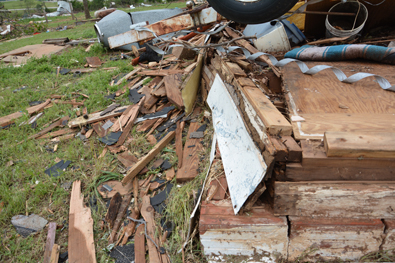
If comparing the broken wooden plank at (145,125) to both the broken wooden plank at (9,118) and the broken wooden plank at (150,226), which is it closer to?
the broken wooden plank at (150,226)

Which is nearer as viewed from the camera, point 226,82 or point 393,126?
point 393,126

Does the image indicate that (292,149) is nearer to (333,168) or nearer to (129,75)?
(333,168)

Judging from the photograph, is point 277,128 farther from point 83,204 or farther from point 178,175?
point 83,204

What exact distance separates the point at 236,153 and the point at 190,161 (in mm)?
951

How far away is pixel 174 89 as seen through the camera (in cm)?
429

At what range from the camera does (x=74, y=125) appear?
4188mm

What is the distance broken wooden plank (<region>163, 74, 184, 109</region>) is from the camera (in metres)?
4.04

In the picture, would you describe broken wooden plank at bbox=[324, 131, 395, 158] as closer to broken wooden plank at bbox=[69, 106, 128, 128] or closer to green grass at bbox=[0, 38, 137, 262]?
green grass at bbox=[0, 38, 137, 262]

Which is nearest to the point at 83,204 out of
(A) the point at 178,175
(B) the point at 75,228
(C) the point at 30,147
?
(B) the point at 75,228

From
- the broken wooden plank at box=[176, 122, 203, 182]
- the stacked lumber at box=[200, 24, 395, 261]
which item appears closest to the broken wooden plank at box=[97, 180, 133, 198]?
the broken wooden plank at box=[176, 122, 203, 182]

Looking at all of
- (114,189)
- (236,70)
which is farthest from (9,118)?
(236,70)

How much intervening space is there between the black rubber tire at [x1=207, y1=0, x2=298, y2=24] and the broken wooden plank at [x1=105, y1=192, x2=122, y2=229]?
241 cm

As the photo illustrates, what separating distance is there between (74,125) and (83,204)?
5.93 feet

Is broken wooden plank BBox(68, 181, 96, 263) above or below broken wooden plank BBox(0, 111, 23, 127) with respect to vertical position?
below
